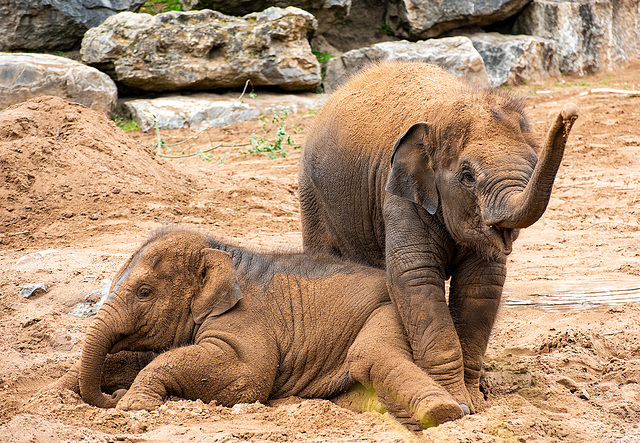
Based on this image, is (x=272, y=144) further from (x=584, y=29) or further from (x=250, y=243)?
(x=584, y=29)

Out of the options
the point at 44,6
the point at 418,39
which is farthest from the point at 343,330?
the point at 418,39

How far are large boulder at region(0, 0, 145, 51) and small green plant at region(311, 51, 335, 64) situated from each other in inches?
176

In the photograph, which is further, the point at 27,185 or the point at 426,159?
the point at 27,185

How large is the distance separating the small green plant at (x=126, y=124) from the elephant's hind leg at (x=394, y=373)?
33.9 ft

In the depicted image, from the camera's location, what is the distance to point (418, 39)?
60.7 feet

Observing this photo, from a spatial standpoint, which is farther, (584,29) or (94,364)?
(584,29)

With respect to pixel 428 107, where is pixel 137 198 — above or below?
below

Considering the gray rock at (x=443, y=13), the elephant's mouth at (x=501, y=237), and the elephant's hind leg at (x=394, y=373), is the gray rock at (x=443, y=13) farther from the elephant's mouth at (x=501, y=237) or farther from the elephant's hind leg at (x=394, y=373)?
the elephant's mouth at (x=501, y=237)

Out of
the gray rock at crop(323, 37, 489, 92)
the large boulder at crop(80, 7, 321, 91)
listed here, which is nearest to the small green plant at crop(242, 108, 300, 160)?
the large boulder at crop(80, 7, 321, 91)

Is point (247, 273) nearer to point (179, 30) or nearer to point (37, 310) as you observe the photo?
point (37, 310)

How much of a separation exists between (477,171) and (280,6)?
45.1 feet

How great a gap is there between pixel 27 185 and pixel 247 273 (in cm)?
529

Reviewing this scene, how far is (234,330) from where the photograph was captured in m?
5.27

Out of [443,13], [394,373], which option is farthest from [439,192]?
[443,13]
